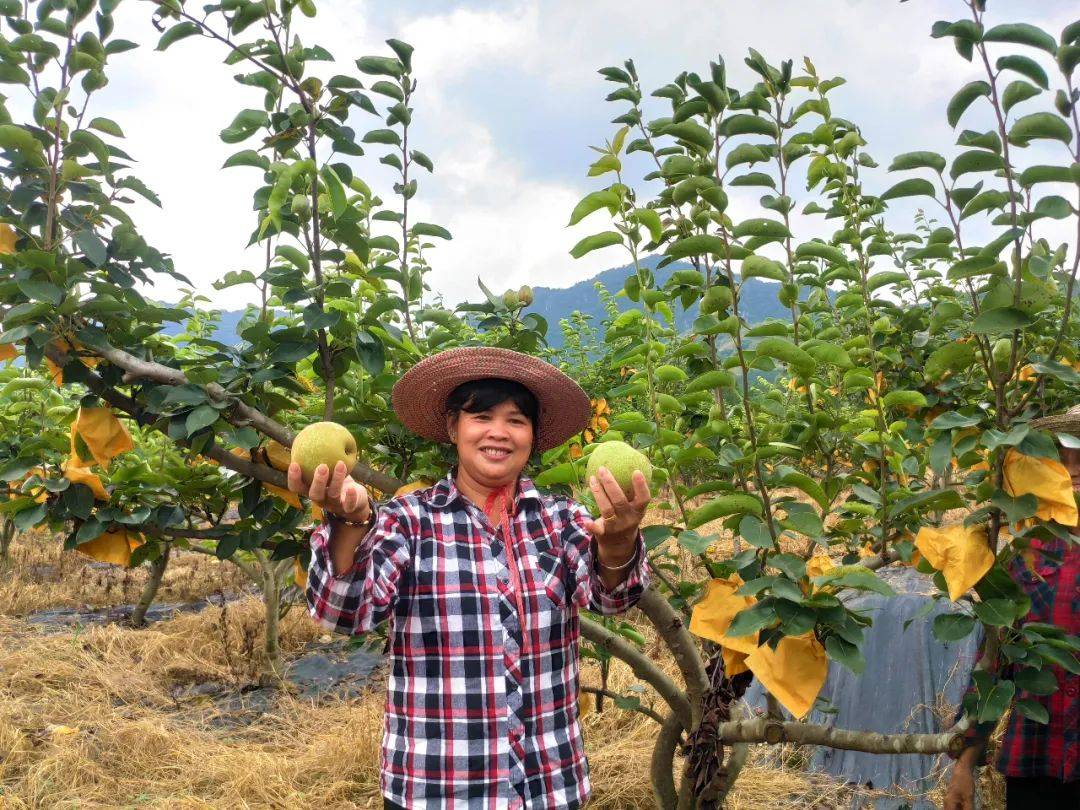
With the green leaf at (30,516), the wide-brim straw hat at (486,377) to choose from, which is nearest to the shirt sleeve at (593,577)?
the wide-brim straw hat at (486,377)

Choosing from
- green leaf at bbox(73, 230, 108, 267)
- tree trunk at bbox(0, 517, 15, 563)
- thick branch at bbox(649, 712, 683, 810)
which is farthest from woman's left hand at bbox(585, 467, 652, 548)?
tree trunk at bbox(0, 517, 15, 563)

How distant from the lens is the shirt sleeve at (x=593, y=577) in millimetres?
1227

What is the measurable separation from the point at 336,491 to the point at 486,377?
0.42 metres

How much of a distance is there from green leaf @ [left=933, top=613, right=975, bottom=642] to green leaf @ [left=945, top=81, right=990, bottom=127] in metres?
0.76

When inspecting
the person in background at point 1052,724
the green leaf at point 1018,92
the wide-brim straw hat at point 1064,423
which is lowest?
the person in background at point 1052,724

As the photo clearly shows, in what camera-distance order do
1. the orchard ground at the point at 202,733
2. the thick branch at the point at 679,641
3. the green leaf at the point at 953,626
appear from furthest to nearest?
the orchard ground at the point at 202,733, the thick branch at the point at 679,641, the green leaf at the point at 953,626

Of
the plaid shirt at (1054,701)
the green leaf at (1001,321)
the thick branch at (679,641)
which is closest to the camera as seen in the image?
the green leaf at (1001,321)

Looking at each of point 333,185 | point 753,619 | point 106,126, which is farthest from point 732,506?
point 106,126

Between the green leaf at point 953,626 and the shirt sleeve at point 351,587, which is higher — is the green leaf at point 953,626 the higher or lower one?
the lower one

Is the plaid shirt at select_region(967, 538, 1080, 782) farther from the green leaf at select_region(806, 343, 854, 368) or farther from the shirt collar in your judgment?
the shirt collar

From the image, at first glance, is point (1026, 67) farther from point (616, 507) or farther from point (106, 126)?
point (106, 126)

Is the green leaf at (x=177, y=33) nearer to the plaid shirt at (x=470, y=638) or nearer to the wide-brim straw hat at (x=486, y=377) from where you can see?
the wide-brim straw hat at (x=486, y=377)

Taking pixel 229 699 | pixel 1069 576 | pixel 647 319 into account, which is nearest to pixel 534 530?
pixel 647 319

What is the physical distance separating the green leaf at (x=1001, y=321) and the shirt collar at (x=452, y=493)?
720 millimetres
